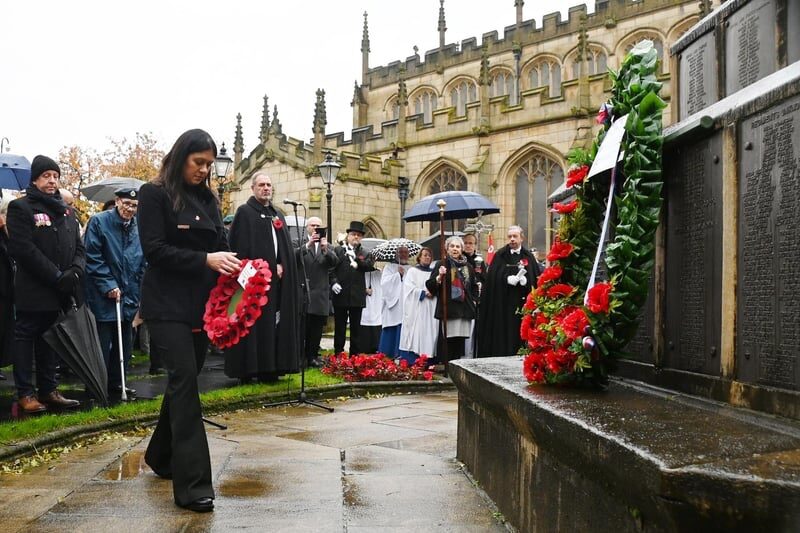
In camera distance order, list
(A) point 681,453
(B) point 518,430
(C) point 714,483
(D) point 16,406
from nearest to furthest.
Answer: (C) point 714,483 < (A) point 681,453 < (B) point 518,430 < (D) point 16,406

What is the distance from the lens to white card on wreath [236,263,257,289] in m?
4.59

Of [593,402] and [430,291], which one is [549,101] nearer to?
[430,291]

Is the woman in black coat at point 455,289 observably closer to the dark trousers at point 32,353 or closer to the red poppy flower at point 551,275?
the dark trousers at point 32,353

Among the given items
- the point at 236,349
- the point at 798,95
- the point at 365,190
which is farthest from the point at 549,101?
the point at 798,95

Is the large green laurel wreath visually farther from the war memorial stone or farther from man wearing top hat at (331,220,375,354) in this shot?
man wearing top hat at (331,220,375,354)

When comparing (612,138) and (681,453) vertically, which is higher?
(612,138)

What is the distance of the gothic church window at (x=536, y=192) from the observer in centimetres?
3228

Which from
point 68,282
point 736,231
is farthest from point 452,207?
point 736,231

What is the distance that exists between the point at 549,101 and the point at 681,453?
99.0ft

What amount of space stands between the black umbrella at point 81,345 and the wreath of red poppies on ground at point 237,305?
3.12 m

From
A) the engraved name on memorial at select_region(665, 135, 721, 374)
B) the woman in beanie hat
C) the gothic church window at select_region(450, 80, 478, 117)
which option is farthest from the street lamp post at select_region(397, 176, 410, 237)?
the engraved name on memorial at select_region(665, 135, 721, 374)

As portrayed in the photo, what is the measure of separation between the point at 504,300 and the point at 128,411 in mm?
5890

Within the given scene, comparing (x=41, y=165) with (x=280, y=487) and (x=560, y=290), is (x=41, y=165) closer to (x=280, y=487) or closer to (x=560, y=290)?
(x=280, y=487)

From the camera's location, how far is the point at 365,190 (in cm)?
3488
